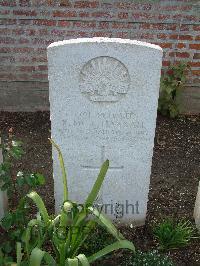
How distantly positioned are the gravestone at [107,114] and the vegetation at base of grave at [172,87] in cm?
162

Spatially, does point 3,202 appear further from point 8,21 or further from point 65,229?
point 8,21

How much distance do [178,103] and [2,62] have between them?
186 cm

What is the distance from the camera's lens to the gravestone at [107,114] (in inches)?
111

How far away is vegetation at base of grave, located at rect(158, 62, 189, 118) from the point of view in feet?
15.3

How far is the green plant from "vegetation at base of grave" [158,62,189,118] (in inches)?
78.9

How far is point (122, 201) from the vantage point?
3.44 m

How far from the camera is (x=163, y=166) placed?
4.25m

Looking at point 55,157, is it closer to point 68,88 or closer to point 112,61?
point 68,88

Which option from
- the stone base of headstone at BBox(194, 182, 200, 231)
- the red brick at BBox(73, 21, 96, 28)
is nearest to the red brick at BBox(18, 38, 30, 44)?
the red brick at BBox(73, 21, 96, 28)

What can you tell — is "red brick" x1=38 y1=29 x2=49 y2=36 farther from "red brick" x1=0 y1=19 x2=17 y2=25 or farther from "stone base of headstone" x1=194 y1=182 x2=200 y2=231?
"stone base of headstone" x1=194 y1=182 x2=200 y2=231

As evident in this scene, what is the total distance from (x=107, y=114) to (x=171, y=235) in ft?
3.14

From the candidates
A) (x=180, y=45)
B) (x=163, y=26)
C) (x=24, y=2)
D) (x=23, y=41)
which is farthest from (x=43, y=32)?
(x=180, y=45)

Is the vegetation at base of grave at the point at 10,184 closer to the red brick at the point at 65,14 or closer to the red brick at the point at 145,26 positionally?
the red brick at the point at 65,14

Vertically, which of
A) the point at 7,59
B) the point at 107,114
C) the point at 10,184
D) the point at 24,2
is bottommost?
the point at 10,184
